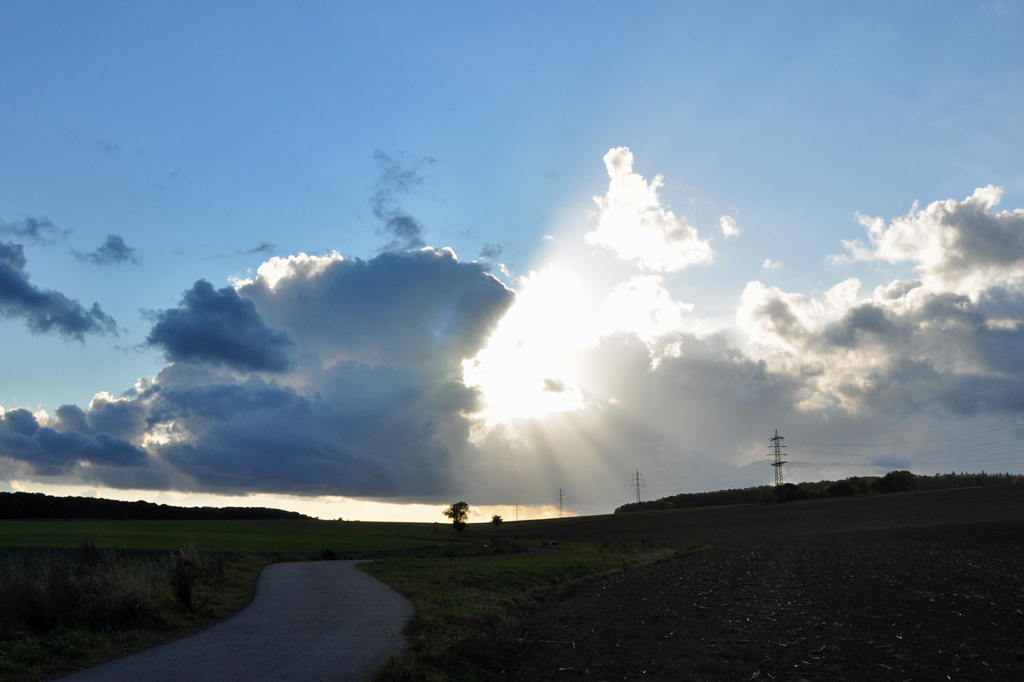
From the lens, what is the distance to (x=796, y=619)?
20234mm

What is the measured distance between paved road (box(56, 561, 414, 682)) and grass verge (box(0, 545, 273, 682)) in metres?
0.92

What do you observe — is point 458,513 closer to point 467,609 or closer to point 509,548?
point 509,548

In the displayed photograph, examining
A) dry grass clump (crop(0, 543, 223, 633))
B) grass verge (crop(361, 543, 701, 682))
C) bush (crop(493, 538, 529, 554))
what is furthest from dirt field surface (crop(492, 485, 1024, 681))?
bush (crop(493, 538, 529, 554))

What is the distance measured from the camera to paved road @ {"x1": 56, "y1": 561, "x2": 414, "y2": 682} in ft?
42.5

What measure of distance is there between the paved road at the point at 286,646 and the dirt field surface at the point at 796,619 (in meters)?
3.44

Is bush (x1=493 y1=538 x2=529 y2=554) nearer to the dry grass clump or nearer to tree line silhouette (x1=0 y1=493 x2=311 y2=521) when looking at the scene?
the dry grass clump

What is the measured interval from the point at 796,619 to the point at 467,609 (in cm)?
1032

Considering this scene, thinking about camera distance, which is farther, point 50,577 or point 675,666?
point 50,577

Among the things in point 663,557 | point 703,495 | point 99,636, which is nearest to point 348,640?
point 99,636

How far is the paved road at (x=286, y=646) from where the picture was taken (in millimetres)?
12945

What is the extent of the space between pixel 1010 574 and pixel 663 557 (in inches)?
929

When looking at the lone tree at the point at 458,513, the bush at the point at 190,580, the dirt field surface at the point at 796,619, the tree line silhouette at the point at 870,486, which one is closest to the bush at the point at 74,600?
the bush at the point at 190,580

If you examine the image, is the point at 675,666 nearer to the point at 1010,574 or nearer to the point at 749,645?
the point at 749,645

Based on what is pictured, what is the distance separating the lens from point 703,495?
190625mm
